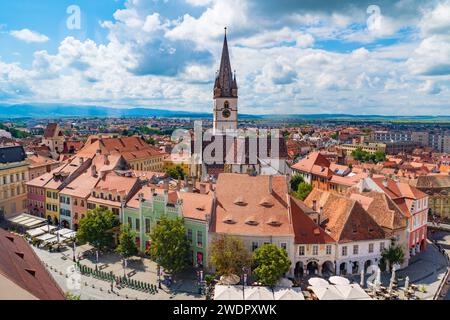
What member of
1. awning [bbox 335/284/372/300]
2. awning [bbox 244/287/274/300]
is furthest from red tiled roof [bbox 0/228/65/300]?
awning [bbox 335/284/372/300]

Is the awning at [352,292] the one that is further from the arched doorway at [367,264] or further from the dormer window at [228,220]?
the dormer window at [228,220]

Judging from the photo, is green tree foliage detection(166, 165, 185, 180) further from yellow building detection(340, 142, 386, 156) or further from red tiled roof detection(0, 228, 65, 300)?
yellow building detection(340, 142, 386, 156)

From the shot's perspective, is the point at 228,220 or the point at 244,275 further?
the point at 228,220

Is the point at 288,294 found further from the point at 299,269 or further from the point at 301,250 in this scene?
the point at 299,269

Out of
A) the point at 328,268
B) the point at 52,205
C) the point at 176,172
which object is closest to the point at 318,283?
the point at 328,268
